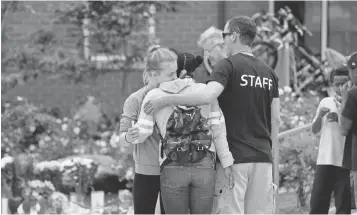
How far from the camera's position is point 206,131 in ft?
14.8

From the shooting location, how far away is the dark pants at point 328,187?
246 inches

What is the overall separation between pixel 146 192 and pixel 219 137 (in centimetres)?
61

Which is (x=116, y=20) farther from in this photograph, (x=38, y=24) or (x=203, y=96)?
(x=203, y=96)

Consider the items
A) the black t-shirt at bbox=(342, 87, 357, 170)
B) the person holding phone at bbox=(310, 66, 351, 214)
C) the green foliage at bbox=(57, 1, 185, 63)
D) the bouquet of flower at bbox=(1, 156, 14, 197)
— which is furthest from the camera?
the green foliage at bbox=(57, 1, 185, 63)

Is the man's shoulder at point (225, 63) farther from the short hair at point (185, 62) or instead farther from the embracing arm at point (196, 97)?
the short hair at point (185, 62)

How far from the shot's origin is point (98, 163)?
29.3 ft

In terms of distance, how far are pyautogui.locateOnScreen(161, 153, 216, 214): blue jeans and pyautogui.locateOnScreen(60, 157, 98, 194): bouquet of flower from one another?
3.62 metres

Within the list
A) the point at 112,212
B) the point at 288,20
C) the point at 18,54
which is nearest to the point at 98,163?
the point at 112,212

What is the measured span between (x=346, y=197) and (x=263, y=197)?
1.88 metres

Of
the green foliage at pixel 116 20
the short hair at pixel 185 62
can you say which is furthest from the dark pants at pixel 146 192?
the green foliage at pixel 116 20

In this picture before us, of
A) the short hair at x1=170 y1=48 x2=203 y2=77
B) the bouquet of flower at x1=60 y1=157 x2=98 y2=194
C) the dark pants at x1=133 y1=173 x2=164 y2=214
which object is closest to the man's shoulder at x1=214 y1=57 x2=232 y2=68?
the short hair at x1=170 y1=48 x2=203 y2=77

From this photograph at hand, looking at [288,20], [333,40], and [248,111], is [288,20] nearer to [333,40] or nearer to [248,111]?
[333,40]

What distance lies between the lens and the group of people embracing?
447cm

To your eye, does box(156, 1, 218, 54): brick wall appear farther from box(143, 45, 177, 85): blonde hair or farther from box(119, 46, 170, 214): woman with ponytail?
box(143, 45, 177, 85): blonde hair
